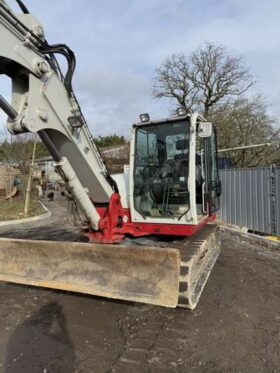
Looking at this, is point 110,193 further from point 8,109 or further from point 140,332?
point 140,332

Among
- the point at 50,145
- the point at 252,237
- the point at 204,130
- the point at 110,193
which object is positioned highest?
the point at 204,130

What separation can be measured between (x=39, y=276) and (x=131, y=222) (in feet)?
5.24

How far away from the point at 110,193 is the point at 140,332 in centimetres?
214

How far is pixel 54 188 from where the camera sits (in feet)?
135

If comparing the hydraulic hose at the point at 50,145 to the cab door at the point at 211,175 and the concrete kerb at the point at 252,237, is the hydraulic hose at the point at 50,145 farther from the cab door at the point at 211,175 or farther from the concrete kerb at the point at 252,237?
the concrete kerb at the point at 252,237

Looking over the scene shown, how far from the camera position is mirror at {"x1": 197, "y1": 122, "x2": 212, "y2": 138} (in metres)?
5.26

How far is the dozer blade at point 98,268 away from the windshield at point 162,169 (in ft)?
4.51

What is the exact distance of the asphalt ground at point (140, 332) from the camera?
11.7 ft

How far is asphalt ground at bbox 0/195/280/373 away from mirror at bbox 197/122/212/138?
7.67ft

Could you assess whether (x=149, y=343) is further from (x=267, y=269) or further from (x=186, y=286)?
(x=267, y=269)

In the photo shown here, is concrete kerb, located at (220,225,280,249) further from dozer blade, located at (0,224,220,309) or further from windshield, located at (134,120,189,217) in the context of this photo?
windshield, located at (134,120,189,217)

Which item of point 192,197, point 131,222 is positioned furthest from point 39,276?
point 192,197

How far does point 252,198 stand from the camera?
A: 35.2 ft

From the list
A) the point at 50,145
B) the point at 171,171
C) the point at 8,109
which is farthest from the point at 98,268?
the point at 8,109
